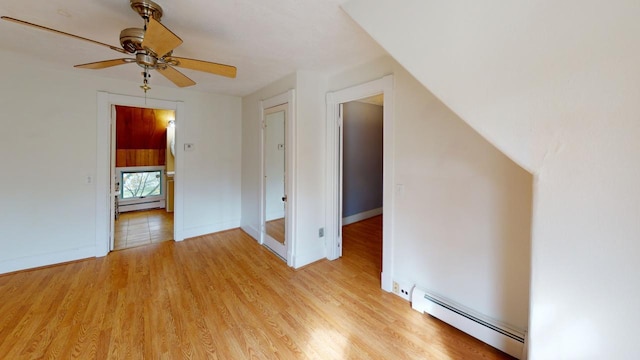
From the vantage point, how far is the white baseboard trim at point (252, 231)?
3980 millimetres

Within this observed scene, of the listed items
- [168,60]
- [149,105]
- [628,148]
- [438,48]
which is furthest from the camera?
[149,105]

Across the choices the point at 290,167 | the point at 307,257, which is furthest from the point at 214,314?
the point at 290,167

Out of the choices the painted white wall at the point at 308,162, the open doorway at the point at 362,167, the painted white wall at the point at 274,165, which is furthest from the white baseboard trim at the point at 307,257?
the open doorway at the point at 362,167

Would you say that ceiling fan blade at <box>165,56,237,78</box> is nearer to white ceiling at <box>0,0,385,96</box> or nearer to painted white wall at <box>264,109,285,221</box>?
white ceiling at <box>0,0,385,96</box>

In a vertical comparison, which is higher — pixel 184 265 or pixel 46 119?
pixel 46 119

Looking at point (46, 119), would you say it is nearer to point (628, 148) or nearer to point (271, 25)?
point (271, 25)

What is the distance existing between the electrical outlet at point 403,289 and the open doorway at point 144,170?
13.3 ft

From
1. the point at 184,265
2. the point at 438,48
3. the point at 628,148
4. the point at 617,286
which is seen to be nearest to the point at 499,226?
the point at 617,286

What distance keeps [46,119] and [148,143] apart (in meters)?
3.07

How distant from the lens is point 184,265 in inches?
124

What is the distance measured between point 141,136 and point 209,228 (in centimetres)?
310

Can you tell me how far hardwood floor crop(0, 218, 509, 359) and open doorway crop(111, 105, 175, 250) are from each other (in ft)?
6.72

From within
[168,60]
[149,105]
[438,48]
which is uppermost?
A: [149,105]

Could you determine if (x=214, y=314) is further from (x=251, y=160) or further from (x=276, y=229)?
(x=251, y=160)
